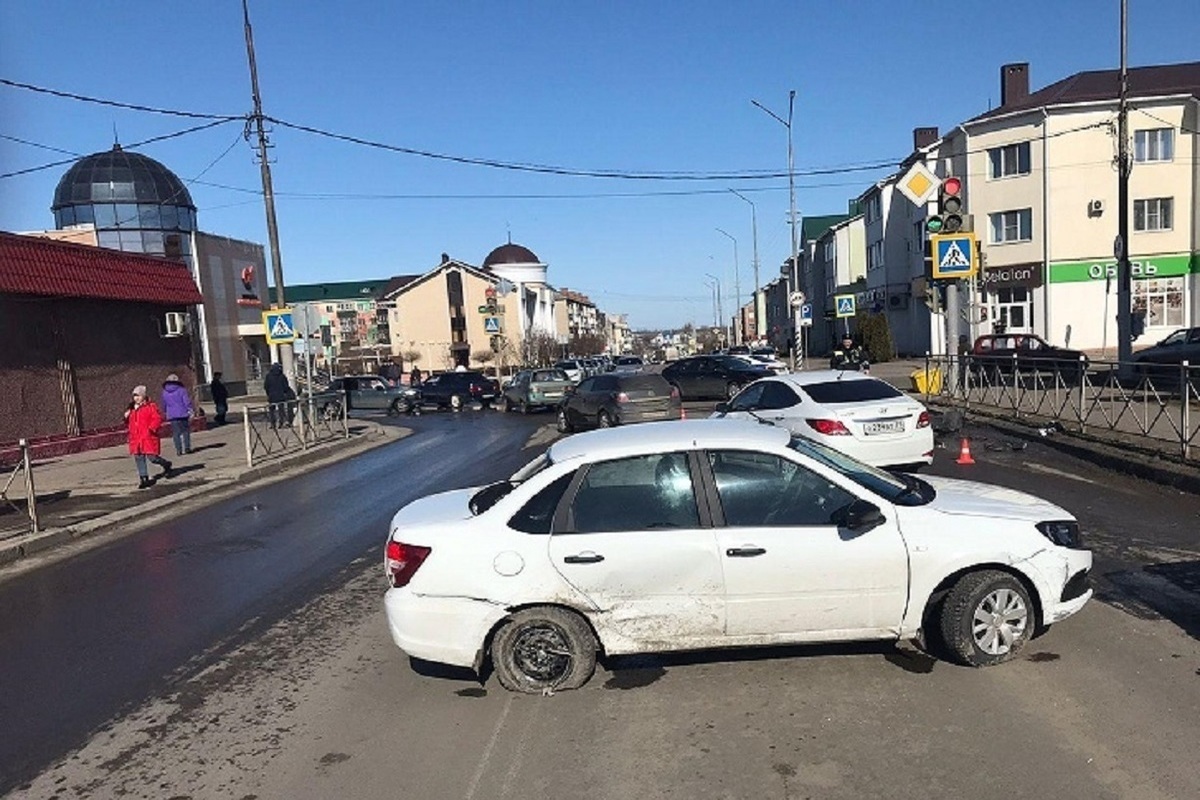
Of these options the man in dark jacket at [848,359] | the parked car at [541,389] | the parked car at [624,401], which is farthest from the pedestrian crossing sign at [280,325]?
the man in dark jacket at [848,359]

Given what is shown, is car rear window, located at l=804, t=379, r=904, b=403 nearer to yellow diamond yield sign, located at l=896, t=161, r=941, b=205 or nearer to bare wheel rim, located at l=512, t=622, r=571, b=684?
yellow diamond yield sign, located at l=896, t=161, r=941, b=205

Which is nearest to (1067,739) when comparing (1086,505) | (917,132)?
(1086,505)

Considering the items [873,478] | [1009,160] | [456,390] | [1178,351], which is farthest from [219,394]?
[1009,160]

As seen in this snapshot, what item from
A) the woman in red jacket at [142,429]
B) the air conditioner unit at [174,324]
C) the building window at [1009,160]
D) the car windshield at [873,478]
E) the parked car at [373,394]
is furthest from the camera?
the building window at [1009,160]

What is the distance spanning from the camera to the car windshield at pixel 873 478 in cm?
491

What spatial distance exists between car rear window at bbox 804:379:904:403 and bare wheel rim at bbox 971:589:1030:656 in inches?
242

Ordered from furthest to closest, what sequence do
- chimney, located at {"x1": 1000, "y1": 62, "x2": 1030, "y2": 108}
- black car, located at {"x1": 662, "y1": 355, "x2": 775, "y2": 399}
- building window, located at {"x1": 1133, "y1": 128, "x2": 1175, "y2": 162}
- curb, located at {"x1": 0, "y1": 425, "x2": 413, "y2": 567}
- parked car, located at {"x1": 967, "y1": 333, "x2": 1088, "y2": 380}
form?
chimney, located at {"x1": 1000, "y1": 62, "x2": 1030, "y2": 108} → building window, located at {"x1": 1133, "y1": 128, "x2": 1175, "y2": 162} → black car, located at {"x1": 662, "y1": 355, "x2": 775, "y2": 399} → parked car, located at {"x1": 967, "y1": 333, "x2": 1088, "y2": 380} → curb, located at {"x1": 0, "y1": 425, "x2": 413, "y2": 567}

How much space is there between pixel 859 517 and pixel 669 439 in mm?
1170

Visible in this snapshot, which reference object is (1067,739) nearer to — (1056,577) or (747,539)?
(1056,577)

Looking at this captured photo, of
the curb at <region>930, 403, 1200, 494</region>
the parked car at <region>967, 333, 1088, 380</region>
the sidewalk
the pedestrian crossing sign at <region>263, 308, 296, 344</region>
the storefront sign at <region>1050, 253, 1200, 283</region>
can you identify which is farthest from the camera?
the storefront sign at <region>1050, 253, 1200, 283</region>

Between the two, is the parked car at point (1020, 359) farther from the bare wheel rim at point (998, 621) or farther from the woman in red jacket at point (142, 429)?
the woman in red jacket at point (142, 429)

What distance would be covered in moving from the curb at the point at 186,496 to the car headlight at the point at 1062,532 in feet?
34.0

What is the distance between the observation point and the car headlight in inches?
190

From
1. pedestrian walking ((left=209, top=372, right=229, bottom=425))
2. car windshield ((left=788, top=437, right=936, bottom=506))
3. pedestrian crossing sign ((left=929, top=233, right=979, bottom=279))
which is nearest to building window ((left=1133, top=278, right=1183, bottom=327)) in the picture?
pedestrian crossing sign ((left=929, top=233, right=979, bottom=279))
